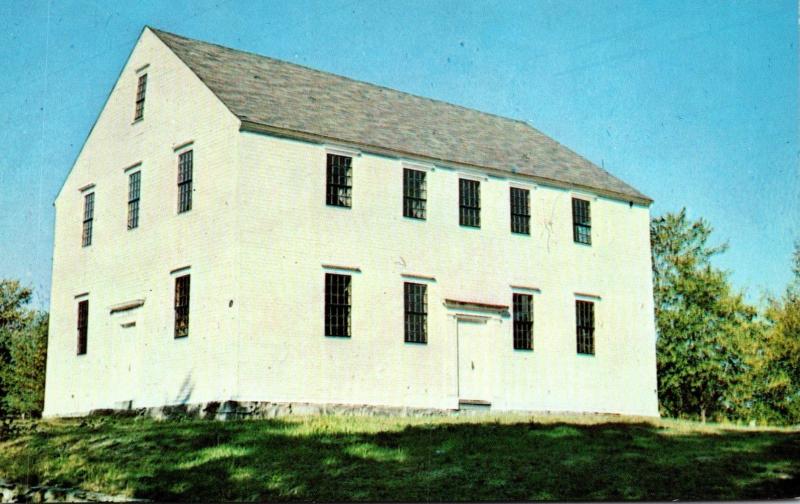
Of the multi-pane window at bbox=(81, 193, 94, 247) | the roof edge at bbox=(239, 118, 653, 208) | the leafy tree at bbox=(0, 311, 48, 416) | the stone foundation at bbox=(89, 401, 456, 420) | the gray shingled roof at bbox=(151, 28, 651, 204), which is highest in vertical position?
the gray shingled roof at bbox=(151, 28, 651, 204)

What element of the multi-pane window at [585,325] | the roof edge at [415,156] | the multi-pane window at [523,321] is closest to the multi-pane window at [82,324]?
the roof edge at [415,156]

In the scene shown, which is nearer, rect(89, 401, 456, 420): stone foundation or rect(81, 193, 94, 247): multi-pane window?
rect(89, 401, 456, 420): stone foundation

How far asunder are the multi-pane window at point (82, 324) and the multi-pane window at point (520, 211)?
11628 millimetres

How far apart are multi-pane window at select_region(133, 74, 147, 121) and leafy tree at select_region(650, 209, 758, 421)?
17.5m

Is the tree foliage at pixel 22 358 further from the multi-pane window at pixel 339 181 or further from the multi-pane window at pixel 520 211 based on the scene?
the multi-pane window at pixel 520 211

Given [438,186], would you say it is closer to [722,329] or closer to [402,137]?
[402,137]

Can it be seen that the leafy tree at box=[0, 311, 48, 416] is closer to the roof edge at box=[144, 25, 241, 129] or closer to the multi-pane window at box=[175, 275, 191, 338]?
the multi-pane window at box=[175, 275, 191, 338]

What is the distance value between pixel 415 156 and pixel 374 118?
1.83m

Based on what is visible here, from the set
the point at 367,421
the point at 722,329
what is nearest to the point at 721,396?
the point at 722,329

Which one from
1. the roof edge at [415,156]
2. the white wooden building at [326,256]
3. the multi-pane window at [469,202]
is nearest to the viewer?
the white wooden building at [326,256]

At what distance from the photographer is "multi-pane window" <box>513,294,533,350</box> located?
27.6 m

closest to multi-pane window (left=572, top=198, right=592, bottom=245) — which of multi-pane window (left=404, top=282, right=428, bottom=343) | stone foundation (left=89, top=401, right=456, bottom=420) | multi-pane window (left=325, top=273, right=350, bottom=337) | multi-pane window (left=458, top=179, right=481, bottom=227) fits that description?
multi-pane window (left=458, top=179, right=481, bottom=227)

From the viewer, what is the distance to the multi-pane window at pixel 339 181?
971 inches

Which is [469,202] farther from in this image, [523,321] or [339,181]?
[339,181]
